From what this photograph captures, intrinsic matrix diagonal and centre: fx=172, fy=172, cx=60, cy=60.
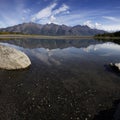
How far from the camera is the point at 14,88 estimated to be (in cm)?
1744

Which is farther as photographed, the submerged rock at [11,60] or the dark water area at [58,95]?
the submerged rock at [11,60]

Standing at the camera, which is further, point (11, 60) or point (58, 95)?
point (11, 60)

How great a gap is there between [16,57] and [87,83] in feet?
37.4

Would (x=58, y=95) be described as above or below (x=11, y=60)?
below

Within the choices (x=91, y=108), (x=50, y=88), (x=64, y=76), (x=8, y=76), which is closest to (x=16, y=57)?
(x=8, y=76)

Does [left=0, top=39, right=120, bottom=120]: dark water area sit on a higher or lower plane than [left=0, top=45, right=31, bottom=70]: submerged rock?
lower

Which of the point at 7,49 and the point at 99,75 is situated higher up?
the point at 7,49

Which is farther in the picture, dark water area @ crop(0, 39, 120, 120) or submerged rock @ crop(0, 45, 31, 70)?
submerged rock @ crop(0, 45, 31, 70)

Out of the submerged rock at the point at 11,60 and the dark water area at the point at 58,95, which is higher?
the submerged rock at the point at 11,60

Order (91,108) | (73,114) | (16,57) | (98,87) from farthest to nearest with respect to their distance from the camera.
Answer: (16,57)
(98,87)
(91,108)
(73,114)

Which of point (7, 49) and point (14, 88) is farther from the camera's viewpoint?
point (7, 49)

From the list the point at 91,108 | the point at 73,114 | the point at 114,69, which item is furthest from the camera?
the point at 114,69

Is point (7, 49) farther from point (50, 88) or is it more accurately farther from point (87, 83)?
point (87, 83)

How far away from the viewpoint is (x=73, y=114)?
13.0 meters
